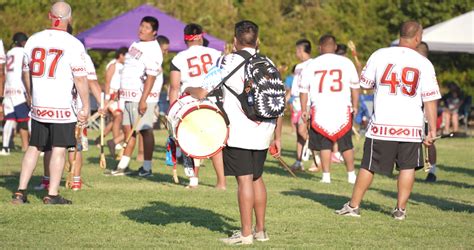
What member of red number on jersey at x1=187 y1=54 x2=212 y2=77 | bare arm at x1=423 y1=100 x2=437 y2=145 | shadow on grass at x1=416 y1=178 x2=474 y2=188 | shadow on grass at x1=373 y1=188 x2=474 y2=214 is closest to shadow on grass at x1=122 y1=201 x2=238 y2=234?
bare arm at x1=423 y1=100 x2=437 y2=145

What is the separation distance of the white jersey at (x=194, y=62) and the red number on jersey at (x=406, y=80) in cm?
350

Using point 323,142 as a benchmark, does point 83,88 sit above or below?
above

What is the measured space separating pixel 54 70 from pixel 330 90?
16.1 ft

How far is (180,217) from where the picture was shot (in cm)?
1135

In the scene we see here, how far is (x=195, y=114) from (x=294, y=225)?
166cm

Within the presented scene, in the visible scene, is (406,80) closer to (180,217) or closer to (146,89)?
(180,217)

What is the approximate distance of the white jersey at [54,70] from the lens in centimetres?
1187

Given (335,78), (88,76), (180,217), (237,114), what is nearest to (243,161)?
(237,114)

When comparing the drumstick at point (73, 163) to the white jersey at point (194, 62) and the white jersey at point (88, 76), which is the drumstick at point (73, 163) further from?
the white jersey at point (194, 62)

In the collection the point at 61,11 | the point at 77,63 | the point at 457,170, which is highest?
the point at 61,11

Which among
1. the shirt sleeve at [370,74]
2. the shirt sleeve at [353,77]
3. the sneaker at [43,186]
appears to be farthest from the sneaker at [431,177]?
the sneaker at [43,186]

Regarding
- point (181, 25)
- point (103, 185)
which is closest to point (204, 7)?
point (181, 25)

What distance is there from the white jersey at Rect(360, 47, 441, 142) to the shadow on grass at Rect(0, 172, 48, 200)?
406 centimetres

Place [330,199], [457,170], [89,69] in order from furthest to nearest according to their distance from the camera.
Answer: [457,170] < [330,199] < [89,69]
